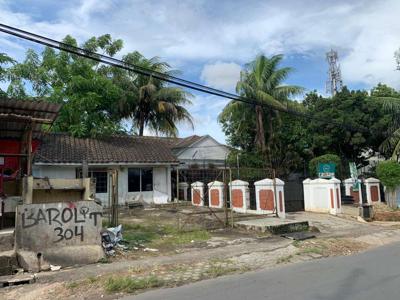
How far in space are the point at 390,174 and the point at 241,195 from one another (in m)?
9.36

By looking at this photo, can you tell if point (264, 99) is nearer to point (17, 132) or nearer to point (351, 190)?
point (351, 190)

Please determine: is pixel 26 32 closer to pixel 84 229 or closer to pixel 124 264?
pixel 84 229

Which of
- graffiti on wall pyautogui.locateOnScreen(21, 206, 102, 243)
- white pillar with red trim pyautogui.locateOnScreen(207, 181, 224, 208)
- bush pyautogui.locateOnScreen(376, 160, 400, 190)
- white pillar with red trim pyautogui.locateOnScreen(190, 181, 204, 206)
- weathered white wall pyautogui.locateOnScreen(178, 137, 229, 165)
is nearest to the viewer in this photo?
graffiti on wall pyautogui.locateOnScreen(21, 206, 102, 243)

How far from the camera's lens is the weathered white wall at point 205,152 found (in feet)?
118

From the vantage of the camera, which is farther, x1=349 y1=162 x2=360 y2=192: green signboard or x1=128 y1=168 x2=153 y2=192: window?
x1=128 y1=168 x2=153 y2=192: window

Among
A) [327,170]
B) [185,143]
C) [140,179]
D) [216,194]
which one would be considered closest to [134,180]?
[140,179]

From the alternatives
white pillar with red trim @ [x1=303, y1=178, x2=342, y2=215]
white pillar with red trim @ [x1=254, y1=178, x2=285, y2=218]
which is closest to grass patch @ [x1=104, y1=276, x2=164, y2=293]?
white pillar with red trim @ [x1=254, y1=178, x2=285, y2=218]

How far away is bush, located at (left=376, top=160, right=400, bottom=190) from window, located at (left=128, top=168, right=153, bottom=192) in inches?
539

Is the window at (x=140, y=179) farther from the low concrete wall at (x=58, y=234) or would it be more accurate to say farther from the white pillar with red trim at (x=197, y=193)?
the low concrete wall at (x=58, y=234)

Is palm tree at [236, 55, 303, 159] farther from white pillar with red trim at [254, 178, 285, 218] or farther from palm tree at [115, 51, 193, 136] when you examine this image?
white pillar with red trim at [254, 178, 285, 218]

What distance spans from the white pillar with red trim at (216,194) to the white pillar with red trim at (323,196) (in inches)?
179

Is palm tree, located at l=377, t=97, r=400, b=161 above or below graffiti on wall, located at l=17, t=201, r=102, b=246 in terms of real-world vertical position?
above

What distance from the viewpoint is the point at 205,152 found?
3797cm

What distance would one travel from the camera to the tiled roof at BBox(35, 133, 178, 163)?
21.8m
